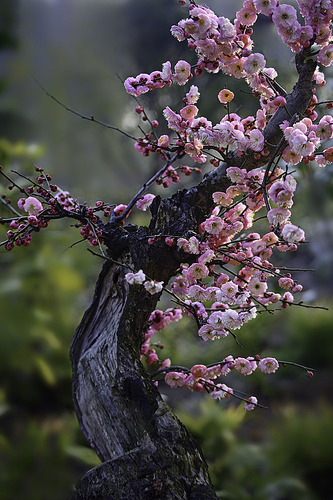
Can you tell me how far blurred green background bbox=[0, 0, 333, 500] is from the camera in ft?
6.63

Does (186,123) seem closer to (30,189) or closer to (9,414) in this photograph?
(30,189)

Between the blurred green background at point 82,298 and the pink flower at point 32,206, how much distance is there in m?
1.17

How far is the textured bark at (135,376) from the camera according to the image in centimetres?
82

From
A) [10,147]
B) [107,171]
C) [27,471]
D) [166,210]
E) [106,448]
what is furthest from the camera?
[107,171]

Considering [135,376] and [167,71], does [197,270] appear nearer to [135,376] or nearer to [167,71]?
[135,376]

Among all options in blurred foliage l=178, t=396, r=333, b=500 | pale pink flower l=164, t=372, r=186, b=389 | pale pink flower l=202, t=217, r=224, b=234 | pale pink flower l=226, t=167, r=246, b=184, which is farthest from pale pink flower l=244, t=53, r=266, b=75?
blurred foliage l=178, t=396, r=333, b=500

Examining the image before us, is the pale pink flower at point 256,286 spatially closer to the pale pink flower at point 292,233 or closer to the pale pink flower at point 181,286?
the pale pink flower at point 181,286

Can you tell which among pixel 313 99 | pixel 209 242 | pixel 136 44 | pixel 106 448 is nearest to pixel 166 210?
pixel 209 242

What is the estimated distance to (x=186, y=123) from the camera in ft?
3.26

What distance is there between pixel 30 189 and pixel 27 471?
4.89ft

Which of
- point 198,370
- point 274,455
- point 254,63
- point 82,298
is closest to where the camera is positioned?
point 254,63

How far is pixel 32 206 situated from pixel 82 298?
2.27 metres

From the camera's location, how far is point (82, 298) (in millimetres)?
3180

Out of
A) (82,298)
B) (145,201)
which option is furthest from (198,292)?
(82,298)
